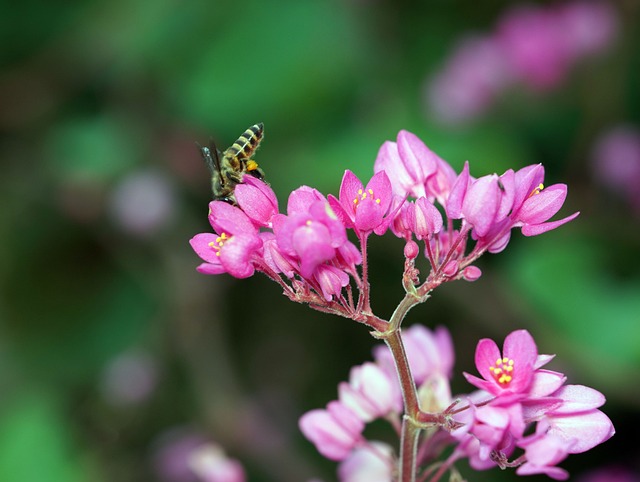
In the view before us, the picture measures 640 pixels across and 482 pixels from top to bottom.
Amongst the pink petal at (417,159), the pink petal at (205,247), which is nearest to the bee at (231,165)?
the pink petal at (205,247)

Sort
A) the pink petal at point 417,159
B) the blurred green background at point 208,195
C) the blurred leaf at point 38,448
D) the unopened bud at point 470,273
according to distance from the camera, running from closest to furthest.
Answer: the unopened bud at point 470,273 < the pink petal at point 417,159 < the blurred leaf at point 38,448 < the blurred green background at point 208,195

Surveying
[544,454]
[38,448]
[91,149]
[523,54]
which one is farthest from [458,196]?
[91,149]

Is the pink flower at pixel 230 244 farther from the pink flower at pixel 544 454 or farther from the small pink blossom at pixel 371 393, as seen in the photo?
the pink flower at pixel 544 454

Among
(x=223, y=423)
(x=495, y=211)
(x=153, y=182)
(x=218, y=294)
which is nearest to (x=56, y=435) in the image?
(x=223, y=423)

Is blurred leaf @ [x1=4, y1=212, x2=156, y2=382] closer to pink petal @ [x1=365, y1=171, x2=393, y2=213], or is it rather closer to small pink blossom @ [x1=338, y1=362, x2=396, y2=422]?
small pink blossom @ [x1=338, y1=362, x2=396, y2=422]

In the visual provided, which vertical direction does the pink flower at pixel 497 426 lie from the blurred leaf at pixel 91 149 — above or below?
below

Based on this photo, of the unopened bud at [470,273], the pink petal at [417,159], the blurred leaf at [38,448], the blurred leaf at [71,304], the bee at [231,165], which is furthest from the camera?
the blurred leaf at [71,304]

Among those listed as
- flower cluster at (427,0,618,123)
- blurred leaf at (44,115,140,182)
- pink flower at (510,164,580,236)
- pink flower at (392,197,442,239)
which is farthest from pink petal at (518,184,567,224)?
blurred leaf at (44,115,140,182)
